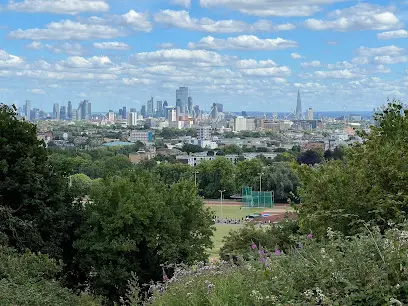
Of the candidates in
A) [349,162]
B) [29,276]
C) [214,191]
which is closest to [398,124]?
[349,162]

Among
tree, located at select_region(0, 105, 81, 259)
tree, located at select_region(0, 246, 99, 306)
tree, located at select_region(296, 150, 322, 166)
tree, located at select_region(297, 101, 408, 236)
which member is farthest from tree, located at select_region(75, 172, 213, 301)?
tree, located at select_region(296, 150, 322, 166)

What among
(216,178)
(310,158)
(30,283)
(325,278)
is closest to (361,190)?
(30,283)

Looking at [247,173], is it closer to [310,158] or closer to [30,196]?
[310,158]

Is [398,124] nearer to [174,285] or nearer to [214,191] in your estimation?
[174,285]

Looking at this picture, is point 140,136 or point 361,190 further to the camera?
point 140,136

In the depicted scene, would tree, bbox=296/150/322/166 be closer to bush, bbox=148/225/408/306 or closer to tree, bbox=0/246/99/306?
tree, bbox=0/246/99/306

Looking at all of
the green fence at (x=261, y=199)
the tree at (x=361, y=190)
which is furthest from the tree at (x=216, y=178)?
the tree at (x=361, y=190)

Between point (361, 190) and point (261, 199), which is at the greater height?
point (361, 190)
